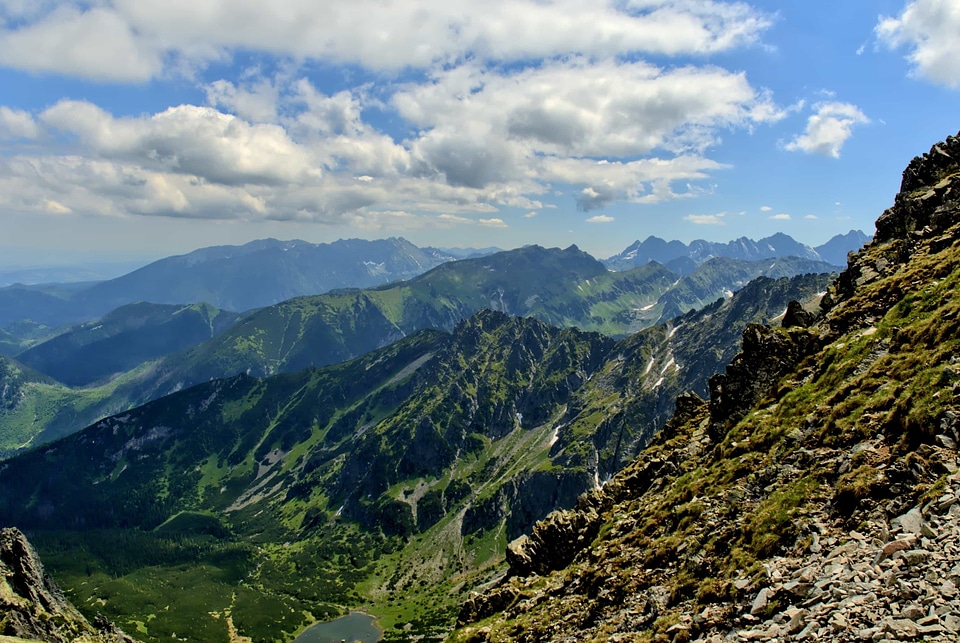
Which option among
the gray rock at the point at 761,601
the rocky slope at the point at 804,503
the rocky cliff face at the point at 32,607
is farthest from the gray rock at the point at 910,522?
the rocky cliff face at the point at 32,607

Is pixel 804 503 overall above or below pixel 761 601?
above

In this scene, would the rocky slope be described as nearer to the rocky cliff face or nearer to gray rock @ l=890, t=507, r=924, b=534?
gray rock @ l=890, t=507, r=924, b=534

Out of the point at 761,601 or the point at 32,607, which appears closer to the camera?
the point at 761,601

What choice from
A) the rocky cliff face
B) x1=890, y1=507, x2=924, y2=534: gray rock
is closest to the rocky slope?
x1=890, y1=507, x2=924, y2=534: gray rock

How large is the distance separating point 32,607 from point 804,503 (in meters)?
141

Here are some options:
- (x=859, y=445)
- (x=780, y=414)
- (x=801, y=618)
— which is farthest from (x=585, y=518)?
(x=801, y=618)

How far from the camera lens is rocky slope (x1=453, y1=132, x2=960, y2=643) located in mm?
20047

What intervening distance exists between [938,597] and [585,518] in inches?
1813

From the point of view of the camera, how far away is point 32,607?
348 feet

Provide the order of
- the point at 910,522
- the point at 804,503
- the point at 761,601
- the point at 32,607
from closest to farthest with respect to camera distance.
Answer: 1. the point at 910,522
2. the point at 761,601
3. the point at 804,503
4. the point at 32,607

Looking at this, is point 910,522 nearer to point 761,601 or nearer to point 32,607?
point 761,601

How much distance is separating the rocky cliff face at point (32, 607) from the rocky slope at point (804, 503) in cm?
8850

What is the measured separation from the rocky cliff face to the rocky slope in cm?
8850

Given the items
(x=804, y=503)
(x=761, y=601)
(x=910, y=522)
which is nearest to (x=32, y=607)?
(x=761, y=601)
